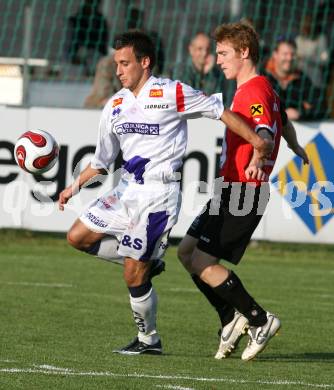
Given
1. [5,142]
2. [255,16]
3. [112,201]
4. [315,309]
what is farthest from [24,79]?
[112,201]

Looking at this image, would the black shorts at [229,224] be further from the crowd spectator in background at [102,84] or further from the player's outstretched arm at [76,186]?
the crowd spectator in background at [102,84]

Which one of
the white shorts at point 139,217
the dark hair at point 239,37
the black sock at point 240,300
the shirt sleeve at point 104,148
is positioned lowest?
the black sock at point 240,300

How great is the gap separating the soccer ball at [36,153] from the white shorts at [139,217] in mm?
566

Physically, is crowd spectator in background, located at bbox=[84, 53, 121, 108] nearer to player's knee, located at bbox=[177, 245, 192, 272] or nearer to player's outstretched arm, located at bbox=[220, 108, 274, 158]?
player's knee, located at bbox=[177, 245, 192, 272]

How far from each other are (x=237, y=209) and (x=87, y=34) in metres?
8.98

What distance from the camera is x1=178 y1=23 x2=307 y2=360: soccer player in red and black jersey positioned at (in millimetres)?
7453

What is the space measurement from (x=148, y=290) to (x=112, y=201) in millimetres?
641

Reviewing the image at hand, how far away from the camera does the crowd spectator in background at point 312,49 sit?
1630 cm

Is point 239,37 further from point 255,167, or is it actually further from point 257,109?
point 255,167

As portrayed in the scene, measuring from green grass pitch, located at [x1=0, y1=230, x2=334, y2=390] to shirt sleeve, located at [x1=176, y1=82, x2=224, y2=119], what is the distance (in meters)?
1.54

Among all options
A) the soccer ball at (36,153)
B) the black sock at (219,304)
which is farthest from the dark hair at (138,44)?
the black sock at (219,304)

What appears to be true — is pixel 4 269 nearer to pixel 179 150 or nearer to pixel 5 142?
pixel 5 142

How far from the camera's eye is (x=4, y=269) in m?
12.0

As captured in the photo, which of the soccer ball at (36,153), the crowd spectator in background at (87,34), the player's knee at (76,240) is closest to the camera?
the player's knee at (76,240)
